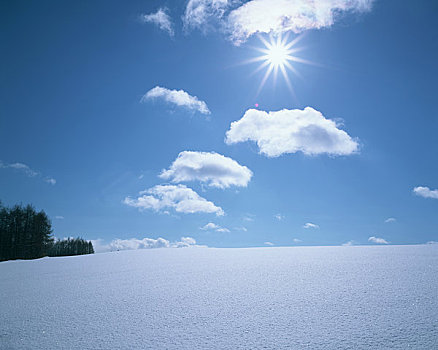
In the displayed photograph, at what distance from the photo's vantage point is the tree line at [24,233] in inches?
1023

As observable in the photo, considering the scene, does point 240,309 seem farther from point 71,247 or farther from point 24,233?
point 71,247

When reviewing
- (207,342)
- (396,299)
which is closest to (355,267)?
(396,299)

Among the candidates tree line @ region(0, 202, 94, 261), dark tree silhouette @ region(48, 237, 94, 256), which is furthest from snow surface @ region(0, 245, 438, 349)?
dark tree silhouette @ region(48, 237, 94, 256)

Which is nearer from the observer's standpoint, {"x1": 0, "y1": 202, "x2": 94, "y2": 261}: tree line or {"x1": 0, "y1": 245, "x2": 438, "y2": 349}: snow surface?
{"x1": 0, "y1": 245, "x2": 438, "y2": 349}: snow surface

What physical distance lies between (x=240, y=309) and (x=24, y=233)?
3091cm

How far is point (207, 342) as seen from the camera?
2.18m

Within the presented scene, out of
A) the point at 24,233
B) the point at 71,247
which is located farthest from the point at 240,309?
the point at 71,247

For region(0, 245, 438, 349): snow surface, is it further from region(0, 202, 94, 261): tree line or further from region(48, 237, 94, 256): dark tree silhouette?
region(48, 237, 94, 256): dark tree silhouette

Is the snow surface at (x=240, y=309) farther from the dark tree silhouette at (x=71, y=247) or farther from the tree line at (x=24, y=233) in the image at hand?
the dark tree silhouette at (x=71, y=247)

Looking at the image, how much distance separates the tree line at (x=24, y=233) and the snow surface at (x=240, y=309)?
88.9 feet

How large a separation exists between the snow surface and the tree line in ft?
88.9

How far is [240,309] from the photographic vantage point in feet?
8.97

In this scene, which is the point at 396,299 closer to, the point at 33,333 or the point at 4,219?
the point at 33,333

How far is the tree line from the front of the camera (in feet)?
85.3
